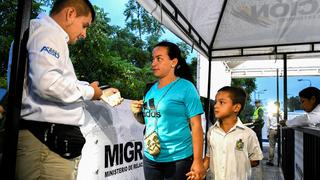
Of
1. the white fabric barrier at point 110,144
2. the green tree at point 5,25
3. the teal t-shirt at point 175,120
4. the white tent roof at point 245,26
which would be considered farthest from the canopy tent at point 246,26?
Answer: the green tree at point 5,25

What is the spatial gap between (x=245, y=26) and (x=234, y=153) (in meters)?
3.08

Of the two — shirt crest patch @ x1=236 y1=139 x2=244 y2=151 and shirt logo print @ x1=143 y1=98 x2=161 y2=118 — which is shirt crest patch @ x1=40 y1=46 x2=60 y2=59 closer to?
shirt logo print @ x1=143 y1=98 x2=161 y2=118

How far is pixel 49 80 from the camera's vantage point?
1240 millimetres

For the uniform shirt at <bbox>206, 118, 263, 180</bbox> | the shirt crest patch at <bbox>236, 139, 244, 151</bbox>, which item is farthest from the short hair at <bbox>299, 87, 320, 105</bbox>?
the shirt crest patch at <bbox>236, 139, 244, 151</bbox>

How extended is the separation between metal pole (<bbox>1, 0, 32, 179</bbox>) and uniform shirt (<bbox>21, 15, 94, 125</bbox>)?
1.7 inches

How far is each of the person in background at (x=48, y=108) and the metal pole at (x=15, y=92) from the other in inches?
1.6

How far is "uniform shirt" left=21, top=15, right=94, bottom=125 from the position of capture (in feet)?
4.08

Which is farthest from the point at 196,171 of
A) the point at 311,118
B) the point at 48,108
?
the point at 311,118

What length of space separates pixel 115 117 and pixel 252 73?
10.2 m

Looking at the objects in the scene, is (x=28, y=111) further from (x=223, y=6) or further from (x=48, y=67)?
(x=223, y=6)

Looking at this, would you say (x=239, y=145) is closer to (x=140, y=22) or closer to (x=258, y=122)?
(x=258, y=122)

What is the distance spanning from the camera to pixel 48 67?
1.25 meters

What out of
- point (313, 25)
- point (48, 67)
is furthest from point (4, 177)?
point (313, 25)

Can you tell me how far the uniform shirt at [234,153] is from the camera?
2.30m
